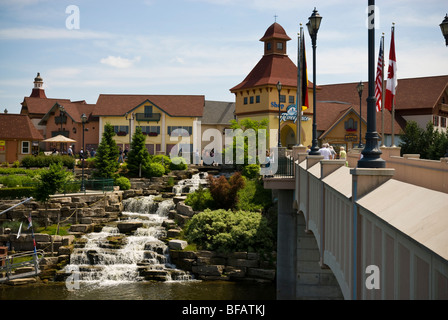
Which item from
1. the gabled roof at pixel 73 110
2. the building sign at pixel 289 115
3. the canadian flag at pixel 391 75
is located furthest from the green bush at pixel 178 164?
the canadian flag at pixel 391 75

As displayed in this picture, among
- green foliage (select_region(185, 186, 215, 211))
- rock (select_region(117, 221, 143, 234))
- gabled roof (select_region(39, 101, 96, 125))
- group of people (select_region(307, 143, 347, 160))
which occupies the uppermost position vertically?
gabled roof (select_region(39, 101, 96, 125))

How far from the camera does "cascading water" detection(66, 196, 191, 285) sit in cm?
2889

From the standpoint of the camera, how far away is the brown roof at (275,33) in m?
57.8

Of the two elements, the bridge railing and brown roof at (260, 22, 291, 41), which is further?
brown roof at (260, 22, 291, 41)

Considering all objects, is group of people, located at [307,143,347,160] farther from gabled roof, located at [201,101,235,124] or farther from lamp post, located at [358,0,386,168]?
gabled roof, located at [201,101,235,124]

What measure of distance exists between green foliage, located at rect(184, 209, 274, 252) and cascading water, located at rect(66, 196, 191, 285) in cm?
239

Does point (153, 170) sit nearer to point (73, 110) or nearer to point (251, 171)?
point (251, 171)

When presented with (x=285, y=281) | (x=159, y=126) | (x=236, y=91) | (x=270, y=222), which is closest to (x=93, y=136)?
(x=159, y=126)

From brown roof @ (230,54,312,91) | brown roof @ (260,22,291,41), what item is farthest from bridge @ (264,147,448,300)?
brown roof @ (260,22,291,41)

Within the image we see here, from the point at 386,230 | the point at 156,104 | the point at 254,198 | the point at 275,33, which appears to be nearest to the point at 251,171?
the point at 254,198

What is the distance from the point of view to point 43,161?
50688 mm

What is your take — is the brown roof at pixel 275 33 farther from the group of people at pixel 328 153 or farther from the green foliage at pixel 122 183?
the group of people at pixel 328 153

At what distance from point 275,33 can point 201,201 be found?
2858 centimetres
